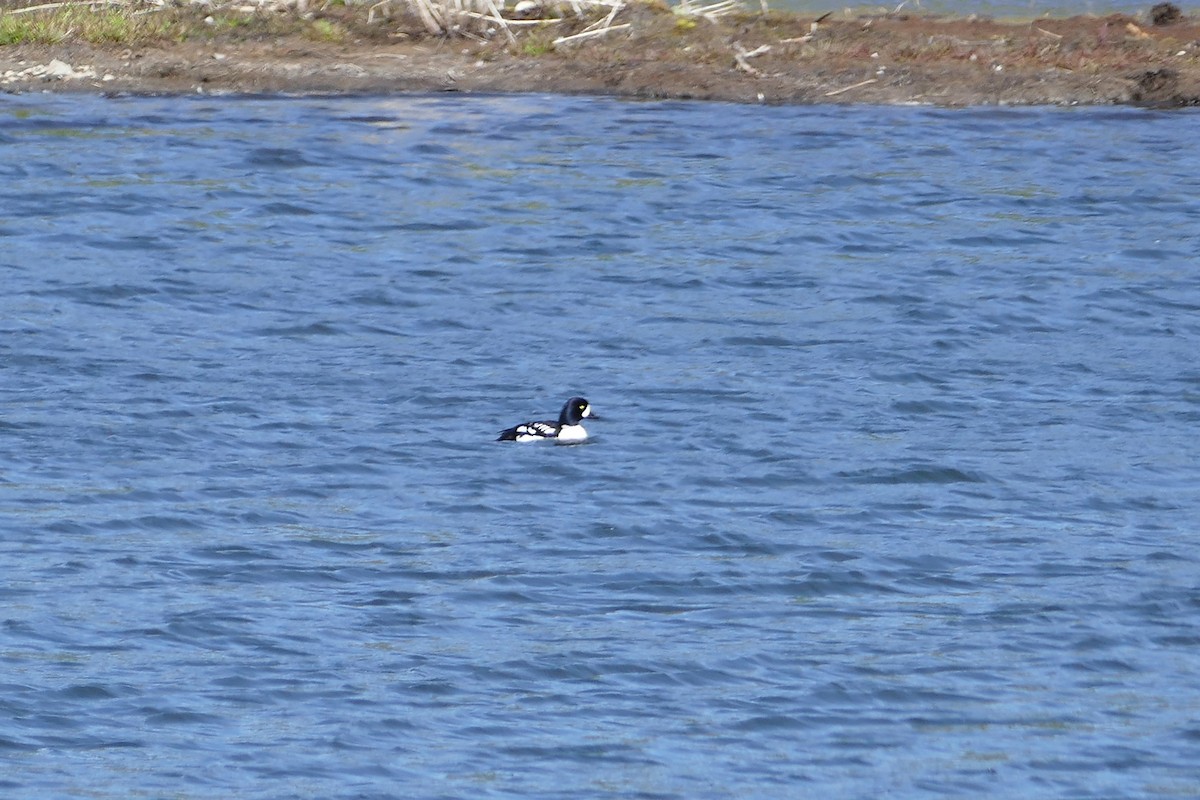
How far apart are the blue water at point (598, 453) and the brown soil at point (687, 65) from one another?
631 millimetres

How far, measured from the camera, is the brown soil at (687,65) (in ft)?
83.1

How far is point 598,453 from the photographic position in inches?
570

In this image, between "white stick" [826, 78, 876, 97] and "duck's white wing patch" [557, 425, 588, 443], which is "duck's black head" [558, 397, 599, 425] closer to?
"duck's white wing patch" [557, 425, 588, 443]

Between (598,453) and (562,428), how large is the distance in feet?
1.00

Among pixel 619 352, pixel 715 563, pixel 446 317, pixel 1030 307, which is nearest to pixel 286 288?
pixel 446 317

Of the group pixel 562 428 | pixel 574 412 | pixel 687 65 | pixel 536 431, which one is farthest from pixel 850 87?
pixel 536 431

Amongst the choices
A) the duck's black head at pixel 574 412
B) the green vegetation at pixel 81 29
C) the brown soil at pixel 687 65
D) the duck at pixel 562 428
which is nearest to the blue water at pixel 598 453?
the duck at pixel 562 428

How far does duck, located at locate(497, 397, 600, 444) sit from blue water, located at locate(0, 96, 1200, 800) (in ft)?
0.39

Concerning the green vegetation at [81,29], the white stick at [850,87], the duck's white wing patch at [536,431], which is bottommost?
the duck's white wing patch at [536,431]

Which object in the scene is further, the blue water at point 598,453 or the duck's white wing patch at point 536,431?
the duck's white wing patch at point 536,431

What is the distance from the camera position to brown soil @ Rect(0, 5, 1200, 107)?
2533cm

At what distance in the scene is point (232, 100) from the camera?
25422 mm

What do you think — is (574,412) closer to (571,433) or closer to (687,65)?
(571,433)

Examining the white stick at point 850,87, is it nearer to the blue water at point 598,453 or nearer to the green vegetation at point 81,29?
the blue water at point 598,453
